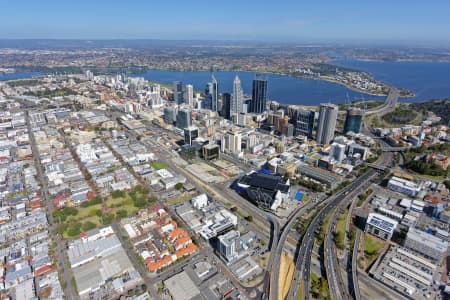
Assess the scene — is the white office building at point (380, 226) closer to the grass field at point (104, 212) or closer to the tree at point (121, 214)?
the grass field at point (104, 212)

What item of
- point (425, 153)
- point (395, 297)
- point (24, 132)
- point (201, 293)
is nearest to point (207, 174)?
point (201, 293)

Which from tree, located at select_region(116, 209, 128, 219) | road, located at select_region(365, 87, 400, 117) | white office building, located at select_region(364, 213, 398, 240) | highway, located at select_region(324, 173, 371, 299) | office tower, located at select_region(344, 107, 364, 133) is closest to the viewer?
highway, located at select_region(324, 173, 371, 299)

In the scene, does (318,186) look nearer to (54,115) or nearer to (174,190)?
(174,190)

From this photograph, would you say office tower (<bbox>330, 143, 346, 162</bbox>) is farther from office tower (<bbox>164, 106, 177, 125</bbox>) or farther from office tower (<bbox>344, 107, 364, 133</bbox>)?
office tower (<bbox>164, 106, 177, 125</bbox>)

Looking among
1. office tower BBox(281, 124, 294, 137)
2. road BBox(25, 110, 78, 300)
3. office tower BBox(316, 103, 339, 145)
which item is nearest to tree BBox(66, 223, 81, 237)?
road BBox(25, 110, 78, 300)

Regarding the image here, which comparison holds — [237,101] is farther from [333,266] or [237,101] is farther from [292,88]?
[292,88]

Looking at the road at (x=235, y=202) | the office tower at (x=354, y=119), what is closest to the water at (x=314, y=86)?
the office tower at (x=354, y=119)
